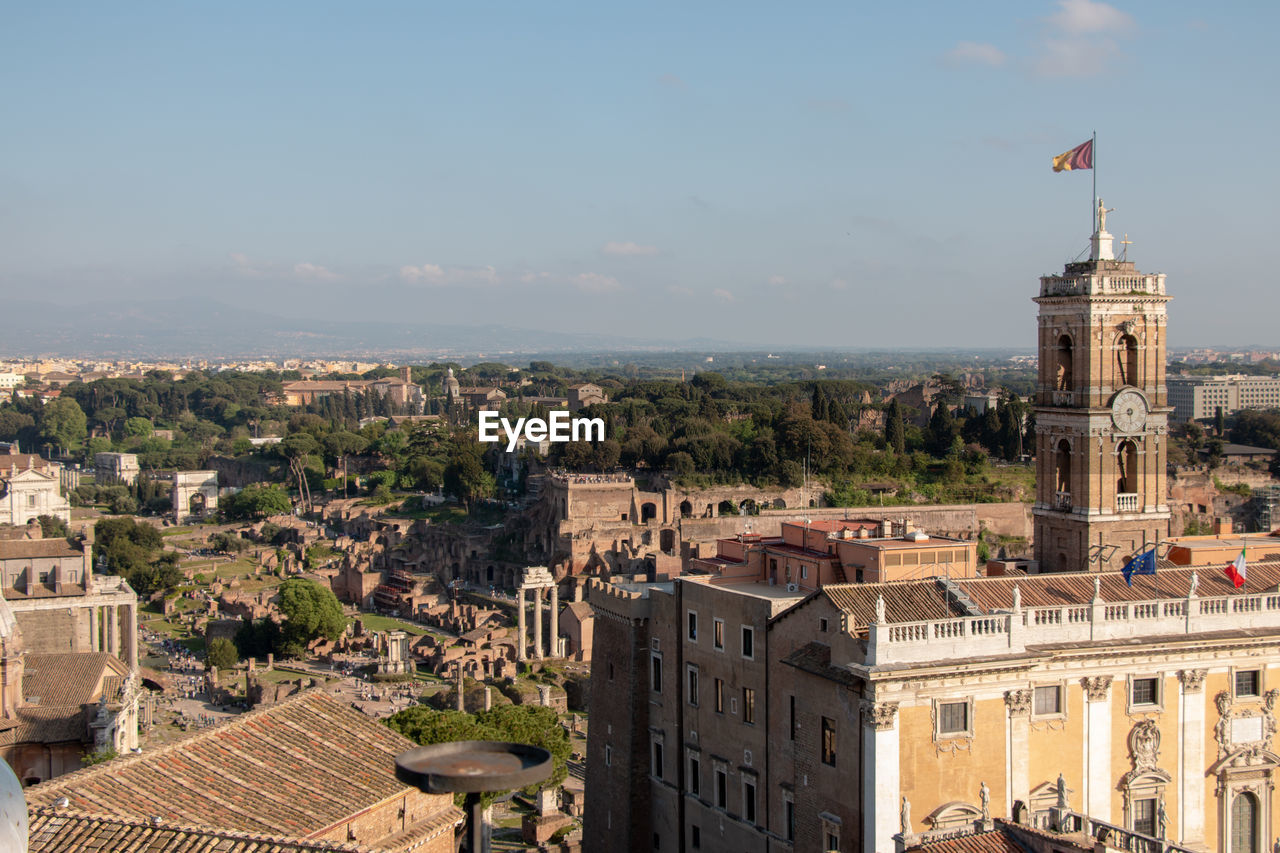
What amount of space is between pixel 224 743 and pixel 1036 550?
60.0 feet

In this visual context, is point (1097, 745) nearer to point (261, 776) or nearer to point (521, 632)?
point (261, 776)

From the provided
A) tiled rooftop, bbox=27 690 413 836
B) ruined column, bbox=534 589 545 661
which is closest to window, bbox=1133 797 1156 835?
tiled rooftop, bbox=27 690 413 836

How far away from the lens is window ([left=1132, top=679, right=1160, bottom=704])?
22203 millimetres

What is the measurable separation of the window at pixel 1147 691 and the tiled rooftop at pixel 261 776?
39.1 feet

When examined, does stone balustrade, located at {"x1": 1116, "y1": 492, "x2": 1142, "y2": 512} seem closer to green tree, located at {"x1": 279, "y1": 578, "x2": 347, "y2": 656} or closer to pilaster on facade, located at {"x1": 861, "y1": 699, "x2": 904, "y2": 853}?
pilaster on facade, located at {"x1": 861, "y1": 699, "x2": 904, "y2": 853}

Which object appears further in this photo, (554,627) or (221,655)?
(554,627)

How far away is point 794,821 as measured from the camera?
22.2 m

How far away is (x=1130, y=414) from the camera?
91.6 ft

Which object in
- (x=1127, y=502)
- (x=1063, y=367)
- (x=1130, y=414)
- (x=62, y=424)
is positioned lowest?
(x=62, y=424)

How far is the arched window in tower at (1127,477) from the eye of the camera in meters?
28.0

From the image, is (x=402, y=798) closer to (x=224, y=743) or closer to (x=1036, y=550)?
(x=224, y=743)

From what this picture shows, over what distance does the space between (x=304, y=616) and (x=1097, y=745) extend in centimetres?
4038

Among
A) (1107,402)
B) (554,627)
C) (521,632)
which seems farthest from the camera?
(554,627)

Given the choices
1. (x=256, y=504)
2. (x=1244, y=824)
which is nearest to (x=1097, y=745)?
(x=1244, y=824)
